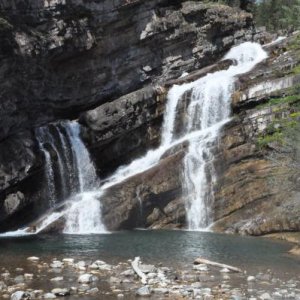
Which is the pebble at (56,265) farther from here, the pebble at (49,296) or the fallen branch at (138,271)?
the pebble at (49,296)

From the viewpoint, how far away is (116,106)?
1483 inches

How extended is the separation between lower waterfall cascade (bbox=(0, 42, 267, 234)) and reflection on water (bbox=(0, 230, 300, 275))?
9.23 feet

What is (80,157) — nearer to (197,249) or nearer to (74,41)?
(74,41)

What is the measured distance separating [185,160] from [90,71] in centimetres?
1016

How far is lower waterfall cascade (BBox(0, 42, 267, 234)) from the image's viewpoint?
109ft

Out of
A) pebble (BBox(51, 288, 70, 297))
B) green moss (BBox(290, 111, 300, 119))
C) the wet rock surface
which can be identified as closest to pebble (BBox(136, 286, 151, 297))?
the wet rock surface

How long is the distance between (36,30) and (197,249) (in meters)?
18.9

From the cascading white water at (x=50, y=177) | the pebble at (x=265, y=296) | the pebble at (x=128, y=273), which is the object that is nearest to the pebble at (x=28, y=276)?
the pebble at (x=128, y=273)

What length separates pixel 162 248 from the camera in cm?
2477

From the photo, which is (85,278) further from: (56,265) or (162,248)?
(162,248)

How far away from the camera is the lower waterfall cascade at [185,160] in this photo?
33.1 m

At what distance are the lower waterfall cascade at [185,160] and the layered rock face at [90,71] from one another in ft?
2.85

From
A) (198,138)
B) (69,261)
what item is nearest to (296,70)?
(198,138)

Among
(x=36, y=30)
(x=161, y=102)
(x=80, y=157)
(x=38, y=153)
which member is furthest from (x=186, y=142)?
(x=36, y=30)
